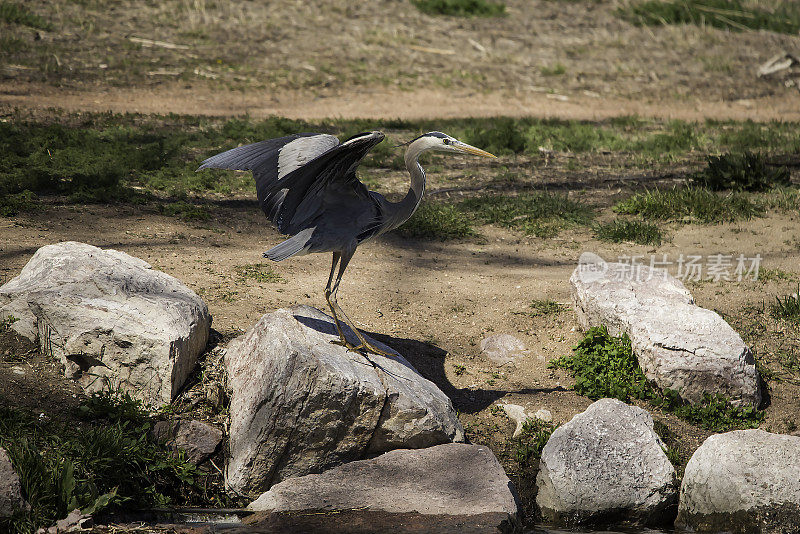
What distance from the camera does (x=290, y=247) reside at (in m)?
4.73

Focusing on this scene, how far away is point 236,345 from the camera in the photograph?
5.39 m

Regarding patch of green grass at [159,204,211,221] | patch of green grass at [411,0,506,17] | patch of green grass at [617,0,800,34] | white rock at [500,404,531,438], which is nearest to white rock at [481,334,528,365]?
white rock at [500,404,531,438]

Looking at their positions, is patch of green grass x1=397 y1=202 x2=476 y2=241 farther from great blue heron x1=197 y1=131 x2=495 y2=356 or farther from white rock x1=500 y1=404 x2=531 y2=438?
great blue heron x1=197 y1=131 x2=495 y2=356

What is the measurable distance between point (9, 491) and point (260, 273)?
308 centimetres

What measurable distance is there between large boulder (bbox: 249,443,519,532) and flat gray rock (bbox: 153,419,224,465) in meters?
0.53

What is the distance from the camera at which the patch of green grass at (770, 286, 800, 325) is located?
6516 millimetres

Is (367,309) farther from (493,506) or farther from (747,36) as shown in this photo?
(747,36)

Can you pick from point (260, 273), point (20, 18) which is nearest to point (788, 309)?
point (260, 273)

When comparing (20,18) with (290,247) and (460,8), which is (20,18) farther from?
(290,247)

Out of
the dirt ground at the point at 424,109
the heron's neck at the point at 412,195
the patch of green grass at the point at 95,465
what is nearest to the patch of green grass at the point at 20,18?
the dirt ground at the point at 424,109

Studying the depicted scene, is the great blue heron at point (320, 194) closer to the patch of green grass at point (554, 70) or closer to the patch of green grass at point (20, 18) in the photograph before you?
the patch of green grass at point (554, 70)

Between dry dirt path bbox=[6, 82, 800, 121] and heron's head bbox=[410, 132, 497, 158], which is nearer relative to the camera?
heron's head bbox=[410, 132, 497, 158]

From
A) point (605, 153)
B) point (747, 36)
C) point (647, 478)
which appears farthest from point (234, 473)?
point (747, 36)

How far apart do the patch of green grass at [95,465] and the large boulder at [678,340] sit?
2.99 meters
